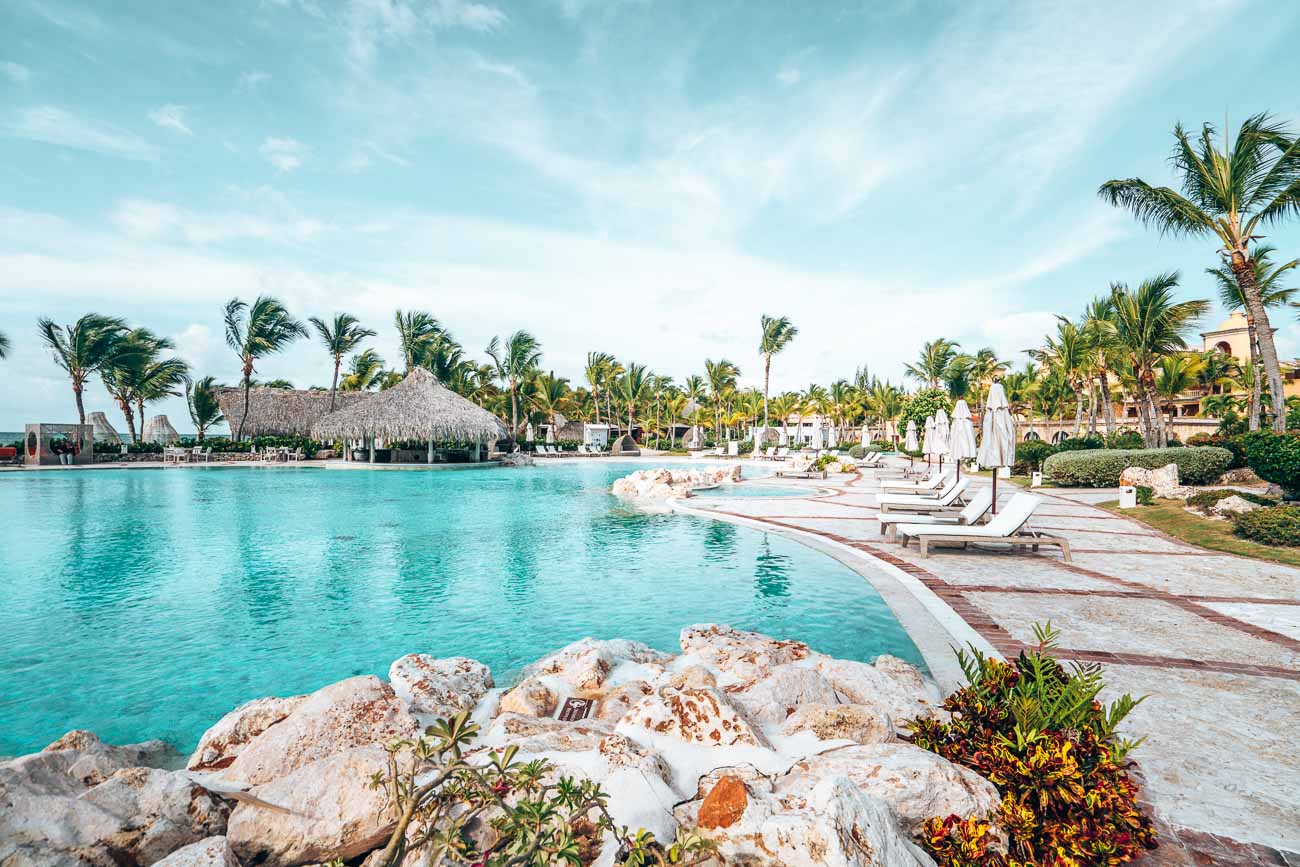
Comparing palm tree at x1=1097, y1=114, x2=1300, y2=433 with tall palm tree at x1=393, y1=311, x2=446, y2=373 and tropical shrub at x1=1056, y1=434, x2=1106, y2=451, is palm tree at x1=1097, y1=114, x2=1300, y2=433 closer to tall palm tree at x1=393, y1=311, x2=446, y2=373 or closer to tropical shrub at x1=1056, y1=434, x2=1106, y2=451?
tropical shrub at x1=1056, y1=434, x2=1106, y2=451

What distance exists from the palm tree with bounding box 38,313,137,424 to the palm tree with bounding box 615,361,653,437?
36.4 m

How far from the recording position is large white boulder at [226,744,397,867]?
2.37 meters

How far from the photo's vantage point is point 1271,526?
29.5ft

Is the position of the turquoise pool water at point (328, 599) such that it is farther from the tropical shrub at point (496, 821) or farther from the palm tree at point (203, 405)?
the palm tree at point (203, 405)

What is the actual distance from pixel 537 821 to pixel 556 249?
800 inches

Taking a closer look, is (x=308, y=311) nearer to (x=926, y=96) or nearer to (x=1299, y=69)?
(x=926, y=96)

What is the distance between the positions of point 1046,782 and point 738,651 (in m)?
2.45

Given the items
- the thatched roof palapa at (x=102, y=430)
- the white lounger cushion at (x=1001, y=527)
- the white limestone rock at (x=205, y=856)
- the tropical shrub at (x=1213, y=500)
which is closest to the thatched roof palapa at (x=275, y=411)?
the thatched roof palapa at (x=102, y=430)

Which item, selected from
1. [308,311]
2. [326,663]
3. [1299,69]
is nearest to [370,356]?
[308,311]

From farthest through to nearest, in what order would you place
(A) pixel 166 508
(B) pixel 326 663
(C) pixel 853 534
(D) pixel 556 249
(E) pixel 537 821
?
(D) pixel 556 249 < (A) pixel 166 508 < (C) pixel 853 534 < (B) pixel 326 663 < (E) pixel 537 821

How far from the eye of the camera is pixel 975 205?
17.3 meters

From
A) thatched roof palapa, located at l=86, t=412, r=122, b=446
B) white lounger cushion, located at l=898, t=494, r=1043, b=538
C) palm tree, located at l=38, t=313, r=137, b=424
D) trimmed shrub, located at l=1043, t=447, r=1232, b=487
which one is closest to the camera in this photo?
white lounger cushion, located at l=898, t=494, r=1043, b=538

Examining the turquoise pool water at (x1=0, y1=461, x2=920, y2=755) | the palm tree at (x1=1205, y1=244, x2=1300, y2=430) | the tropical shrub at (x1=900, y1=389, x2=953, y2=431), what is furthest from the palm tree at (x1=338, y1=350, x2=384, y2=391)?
the palm tree at (x1=1205, y1=244, x2=1300, y2=430)

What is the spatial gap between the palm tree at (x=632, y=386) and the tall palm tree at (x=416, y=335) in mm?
19831
